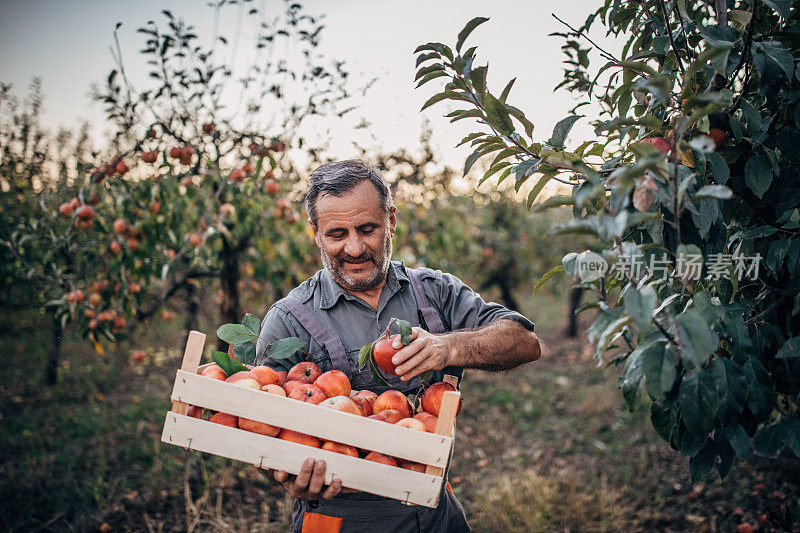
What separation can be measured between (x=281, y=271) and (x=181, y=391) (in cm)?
322

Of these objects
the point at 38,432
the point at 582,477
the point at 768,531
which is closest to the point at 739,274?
the point at 768,531

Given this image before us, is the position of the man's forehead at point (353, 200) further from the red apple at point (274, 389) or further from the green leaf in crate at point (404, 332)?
the red apple at point (274, 389)

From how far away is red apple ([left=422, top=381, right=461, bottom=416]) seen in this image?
145 cm

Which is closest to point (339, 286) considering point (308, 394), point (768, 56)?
point (308, 394)

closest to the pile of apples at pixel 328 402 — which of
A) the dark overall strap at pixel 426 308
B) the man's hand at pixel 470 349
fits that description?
the man's hand at pixel 470 349

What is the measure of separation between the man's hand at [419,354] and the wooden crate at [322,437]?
0.17 meters

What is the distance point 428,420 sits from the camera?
1.35m

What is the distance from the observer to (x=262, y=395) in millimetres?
1232

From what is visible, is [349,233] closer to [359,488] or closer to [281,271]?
[359,488]

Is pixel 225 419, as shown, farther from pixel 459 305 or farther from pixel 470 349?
pixel 459 305

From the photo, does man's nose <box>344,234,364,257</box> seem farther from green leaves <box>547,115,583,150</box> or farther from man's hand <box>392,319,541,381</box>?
green leaves <box>547,115,583,150</box>

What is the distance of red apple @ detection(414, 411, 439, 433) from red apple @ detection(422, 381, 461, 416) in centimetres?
5

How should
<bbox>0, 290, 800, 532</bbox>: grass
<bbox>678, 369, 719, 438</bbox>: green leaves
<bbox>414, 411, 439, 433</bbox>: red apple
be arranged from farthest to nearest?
<bbox>0, 290, 800, 532</bbox>: grass
<bbox>414, 411, 439, 433</bbox>: red apple
<bbox>678, 369, 719, 438</bbox>: green leaves

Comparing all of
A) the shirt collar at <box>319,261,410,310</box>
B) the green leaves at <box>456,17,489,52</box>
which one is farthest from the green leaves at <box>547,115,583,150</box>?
the shirt collar at <box>319,261,410,310</box>
